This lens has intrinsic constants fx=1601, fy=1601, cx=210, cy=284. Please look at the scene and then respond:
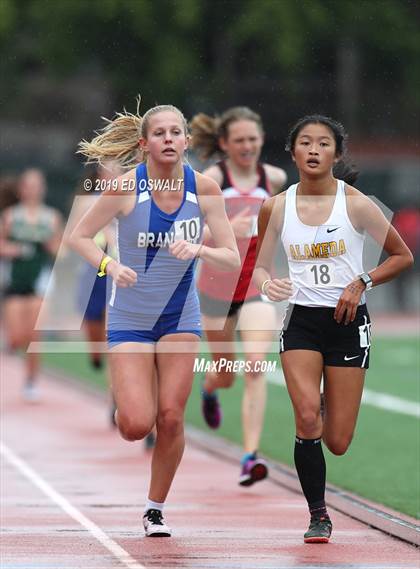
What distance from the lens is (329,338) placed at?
8.57 metres

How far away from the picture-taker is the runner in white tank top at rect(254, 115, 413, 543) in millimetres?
8477

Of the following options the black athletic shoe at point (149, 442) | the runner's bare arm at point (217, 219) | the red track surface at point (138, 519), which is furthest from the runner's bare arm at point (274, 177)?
the black athletic shoe at point (149, 442)

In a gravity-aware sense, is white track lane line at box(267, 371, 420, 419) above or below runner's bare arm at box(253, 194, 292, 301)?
below

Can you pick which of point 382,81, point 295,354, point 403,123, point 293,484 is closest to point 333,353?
point 295,354

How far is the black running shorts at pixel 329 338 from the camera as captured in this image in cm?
853

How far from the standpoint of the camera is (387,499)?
10570 mm

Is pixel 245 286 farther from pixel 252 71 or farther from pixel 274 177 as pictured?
pixel 252 71

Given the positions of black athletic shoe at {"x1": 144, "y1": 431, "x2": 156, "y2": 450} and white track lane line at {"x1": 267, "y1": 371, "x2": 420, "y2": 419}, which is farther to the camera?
white track lane line at {"x1": 267, "y1": 371, "x2": 420, "y2": 419}

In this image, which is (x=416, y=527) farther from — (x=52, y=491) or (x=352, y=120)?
(x=352, y=120)

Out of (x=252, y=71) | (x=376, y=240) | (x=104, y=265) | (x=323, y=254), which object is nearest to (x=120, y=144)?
(x=104, y=265)

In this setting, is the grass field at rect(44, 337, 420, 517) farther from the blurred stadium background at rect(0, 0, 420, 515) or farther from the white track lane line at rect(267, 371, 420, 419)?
the blurred stadium background at rect(0, 0, 420, 515)

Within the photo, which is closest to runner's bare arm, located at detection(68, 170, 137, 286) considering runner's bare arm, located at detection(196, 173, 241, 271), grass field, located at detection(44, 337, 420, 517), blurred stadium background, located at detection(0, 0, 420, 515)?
runner's bare arm, located at detection(196, 173, 241, 271)

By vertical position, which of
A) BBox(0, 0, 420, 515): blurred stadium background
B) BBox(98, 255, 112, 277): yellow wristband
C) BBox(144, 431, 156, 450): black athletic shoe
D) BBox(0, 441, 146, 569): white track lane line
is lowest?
BBox(0, 441, 146, 569): white track lane line

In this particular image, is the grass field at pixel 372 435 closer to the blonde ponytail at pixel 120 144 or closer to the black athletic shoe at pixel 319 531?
the black athletic shoe at pixel 319 531
